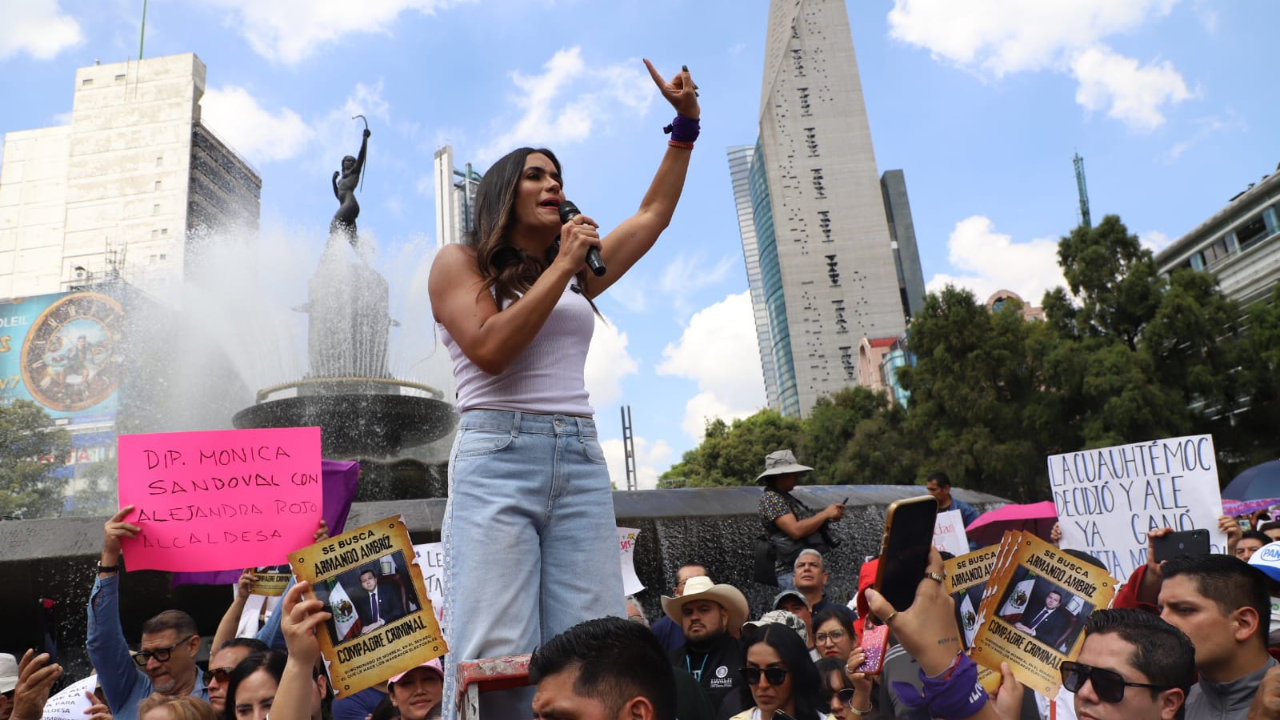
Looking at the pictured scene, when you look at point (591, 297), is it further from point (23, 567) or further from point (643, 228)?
point (23, 567)

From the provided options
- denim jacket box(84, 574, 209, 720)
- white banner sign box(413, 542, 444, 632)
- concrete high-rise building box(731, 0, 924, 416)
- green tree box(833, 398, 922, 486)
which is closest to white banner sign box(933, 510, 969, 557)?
white banner sign box(413, 542, 444, 632)

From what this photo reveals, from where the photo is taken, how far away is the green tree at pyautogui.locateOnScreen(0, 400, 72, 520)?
40.2m

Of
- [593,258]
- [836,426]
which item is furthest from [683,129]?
[836,426]

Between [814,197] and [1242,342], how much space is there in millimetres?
87434

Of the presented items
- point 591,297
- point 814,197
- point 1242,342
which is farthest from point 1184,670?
point 814,197

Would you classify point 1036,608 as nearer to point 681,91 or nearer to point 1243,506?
point 681,91

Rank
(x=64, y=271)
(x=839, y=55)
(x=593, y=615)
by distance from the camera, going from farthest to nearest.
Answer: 1. (x=839, y=55)
2. (x=64, y=271)
3. (x=593, y=615)

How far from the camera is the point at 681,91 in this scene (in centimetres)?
298

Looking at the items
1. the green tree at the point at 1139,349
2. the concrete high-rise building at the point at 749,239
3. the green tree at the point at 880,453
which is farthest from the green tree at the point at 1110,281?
the concrete high-rise building at the point at 749,239

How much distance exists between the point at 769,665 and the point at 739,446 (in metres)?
60.8

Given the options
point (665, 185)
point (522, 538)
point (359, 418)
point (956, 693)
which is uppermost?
point (359, 418)

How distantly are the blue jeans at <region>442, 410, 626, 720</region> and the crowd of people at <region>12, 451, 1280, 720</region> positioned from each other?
0.37 ft

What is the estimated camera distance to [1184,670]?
2.85 meters

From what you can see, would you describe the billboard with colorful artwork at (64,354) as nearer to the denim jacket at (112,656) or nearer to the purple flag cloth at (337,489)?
the denim jacket at (112,656)
